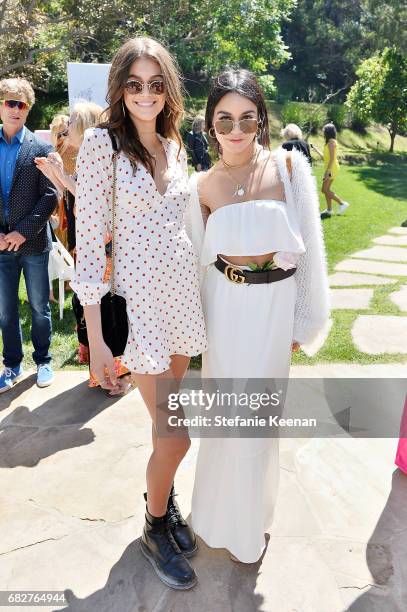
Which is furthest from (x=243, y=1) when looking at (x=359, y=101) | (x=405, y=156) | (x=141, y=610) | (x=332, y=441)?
(x=141, y=610)

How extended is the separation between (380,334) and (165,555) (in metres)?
2.87

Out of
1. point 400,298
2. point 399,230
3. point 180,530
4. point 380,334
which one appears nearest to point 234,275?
point 180,530

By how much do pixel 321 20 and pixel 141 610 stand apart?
4305 cm

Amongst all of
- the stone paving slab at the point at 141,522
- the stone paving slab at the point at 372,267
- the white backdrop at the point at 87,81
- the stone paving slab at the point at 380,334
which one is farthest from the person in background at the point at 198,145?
the stone paving slab at the point at 141,522

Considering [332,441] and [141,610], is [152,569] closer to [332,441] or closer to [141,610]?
[141,610]

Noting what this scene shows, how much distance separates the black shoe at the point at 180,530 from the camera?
223cm

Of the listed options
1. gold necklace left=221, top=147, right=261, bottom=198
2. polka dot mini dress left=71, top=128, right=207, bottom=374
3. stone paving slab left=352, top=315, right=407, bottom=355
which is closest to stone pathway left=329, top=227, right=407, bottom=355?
stone paving slab left=352, top=315, right=407, bottom=355

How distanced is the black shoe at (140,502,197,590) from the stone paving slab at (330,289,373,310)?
10.8 ft

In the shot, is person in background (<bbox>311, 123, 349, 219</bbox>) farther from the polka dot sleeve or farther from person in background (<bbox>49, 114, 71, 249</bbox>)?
the polka dot sleeve

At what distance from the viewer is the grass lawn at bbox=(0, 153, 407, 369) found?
4.05m

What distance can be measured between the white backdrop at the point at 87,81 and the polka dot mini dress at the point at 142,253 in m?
4.37

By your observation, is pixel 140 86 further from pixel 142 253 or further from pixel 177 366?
pixel 177 366

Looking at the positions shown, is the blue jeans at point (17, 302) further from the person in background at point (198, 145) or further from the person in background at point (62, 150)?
the person in background at point (198, 145)

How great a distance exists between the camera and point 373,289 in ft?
18.2
